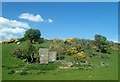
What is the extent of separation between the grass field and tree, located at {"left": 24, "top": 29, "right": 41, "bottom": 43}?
553 inches

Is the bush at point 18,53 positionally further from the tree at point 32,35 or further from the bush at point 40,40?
the tree at point 32,35

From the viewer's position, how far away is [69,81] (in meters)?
34.1

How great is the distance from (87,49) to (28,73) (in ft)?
107

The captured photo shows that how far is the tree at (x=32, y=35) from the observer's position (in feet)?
273

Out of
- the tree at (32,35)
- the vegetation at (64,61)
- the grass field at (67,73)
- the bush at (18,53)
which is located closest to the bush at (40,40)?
the vegetation at (64,61)

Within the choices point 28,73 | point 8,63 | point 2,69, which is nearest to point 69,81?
point 28,73

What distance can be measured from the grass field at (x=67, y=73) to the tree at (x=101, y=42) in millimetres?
9832

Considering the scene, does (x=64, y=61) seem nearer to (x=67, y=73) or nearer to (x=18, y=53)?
(x=18, y=53)

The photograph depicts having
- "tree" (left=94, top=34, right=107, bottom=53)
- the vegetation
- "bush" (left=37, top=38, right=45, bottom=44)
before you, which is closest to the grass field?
the vegetation

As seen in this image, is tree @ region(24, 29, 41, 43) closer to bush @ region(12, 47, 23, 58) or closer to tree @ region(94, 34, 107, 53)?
tree @ region(94, 34, 107, 53)

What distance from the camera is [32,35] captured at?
83188 mm

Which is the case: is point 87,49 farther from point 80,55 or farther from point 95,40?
point 80,55

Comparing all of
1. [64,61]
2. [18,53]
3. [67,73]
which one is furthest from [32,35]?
[67,73]

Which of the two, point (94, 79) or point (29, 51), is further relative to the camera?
point (29, 51)
